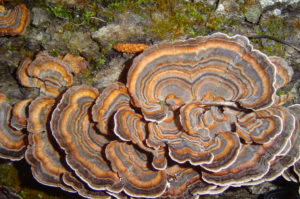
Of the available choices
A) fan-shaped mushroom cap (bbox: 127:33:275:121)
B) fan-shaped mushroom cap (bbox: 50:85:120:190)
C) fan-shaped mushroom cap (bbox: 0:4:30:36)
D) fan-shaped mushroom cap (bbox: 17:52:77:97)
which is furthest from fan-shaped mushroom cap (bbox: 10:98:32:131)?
fan-shaped mushroom cap (bbox: 127:33:275:121)

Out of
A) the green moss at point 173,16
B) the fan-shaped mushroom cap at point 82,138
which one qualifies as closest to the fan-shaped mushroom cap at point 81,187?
the fan-shaped mushroom cap at point 82,138

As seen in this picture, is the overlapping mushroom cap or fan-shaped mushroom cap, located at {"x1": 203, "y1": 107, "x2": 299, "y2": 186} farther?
the overlapping mushroom cap

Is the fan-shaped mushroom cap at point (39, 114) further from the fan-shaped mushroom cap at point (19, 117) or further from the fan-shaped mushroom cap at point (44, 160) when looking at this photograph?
the fan-shaped mushroom cap at point (19, 117)

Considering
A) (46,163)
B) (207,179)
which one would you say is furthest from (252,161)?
(46,163)

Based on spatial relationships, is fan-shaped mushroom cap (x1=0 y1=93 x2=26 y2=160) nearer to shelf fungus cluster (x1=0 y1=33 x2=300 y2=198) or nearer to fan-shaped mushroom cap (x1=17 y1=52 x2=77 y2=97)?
shelf fungus cluster (x1=0 y1=33 x2=300 y2=198)

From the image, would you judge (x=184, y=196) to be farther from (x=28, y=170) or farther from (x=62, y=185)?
(x=28, y=170)

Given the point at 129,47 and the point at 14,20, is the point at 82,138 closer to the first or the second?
the point at 129,47

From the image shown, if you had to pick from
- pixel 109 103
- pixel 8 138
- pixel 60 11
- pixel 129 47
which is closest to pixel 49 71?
pixel 60 11
